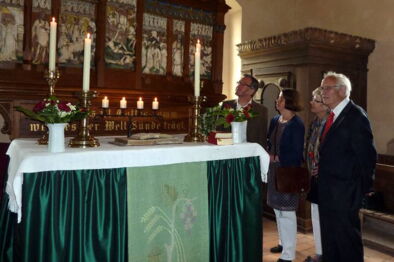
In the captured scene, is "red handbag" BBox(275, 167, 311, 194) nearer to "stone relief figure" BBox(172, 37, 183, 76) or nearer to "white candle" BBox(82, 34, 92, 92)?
Result: "stone relief figure" BBox(172, 37, 183, 76)

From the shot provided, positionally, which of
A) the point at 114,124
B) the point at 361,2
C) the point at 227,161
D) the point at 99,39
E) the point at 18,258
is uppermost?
the point at 361,2

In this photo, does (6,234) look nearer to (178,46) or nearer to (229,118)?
(229,118)

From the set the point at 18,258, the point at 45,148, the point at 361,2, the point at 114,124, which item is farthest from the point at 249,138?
the point at 361,2

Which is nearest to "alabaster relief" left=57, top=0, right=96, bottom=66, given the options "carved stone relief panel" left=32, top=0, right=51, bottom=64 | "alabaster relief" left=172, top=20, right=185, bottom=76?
"carved stone relief panel" left=32, top=0, right=51, bottom=64

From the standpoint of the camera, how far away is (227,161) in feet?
8.75

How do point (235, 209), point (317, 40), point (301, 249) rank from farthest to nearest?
1. point (317, 40)
2. point (301, 249)
3. point (235, 209)

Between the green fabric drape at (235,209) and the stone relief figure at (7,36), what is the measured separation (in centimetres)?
203

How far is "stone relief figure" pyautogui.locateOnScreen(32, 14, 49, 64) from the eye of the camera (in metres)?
3.32

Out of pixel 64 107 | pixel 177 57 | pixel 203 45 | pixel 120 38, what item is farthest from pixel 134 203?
pixel 203 45

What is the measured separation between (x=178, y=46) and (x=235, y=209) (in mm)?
2147

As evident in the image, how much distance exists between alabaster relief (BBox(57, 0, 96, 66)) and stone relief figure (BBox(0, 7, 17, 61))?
38cm

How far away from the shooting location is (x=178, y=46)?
13.6 feet

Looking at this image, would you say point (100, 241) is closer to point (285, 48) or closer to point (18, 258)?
point (18, 258)

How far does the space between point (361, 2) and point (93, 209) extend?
5.14 m
